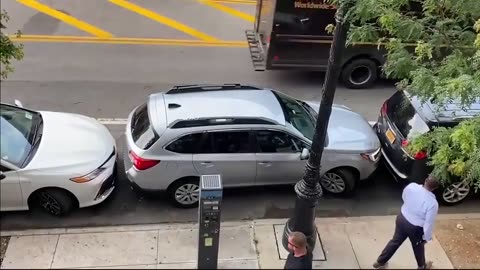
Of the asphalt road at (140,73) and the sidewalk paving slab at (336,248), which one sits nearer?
the sidewalk paving slab at (336,248)

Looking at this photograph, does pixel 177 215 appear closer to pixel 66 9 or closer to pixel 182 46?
pixel 182 46

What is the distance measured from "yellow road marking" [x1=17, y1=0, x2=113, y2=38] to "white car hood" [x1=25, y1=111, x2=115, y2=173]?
5113 millimetres

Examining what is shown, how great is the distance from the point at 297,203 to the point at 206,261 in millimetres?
1351

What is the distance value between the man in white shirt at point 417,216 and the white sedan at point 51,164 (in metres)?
4.02

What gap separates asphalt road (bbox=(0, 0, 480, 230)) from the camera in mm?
8359

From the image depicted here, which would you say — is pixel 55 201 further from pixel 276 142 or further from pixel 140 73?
pixel 140 73

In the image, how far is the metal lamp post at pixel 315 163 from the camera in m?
6.04

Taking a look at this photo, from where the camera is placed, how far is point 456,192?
8.48 meters

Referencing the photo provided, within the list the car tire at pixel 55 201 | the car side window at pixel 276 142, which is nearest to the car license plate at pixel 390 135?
the car side window at pixel 276 142

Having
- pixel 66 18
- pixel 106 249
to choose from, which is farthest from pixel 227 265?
pixel 66 18

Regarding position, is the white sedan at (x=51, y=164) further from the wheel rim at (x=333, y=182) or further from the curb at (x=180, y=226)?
the wheel rim at (x=333, y=182)

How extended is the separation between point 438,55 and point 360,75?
5274 millimetres

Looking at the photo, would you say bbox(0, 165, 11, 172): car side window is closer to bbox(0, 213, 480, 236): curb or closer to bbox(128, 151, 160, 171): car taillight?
bbox(0, 213, 480, 236): curb

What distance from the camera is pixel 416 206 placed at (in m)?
6.36
